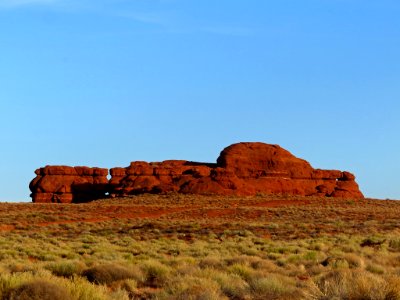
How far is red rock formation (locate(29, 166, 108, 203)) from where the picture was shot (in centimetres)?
8931

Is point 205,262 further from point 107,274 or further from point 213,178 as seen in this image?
point 213,178

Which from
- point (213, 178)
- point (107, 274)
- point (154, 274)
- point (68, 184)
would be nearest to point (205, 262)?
point (154, 274)

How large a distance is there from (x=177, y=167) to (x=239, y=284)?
7386 cm

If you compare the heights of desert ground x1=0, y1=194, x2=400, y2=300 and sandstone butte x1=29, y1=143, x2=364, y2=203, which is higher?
sandstone butte x1=29, y1=143, x2=364, y2=203

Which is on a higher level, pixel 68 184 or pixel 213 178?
pixel 213 178

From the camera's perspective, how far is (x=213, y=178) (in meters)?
76.1

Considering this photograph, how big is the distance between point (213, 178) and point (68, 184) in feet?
90.0

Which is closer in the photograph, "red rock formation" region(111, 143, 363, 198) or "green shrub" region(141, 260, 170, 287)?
"green shrub" region(141, 260, 170, 287)

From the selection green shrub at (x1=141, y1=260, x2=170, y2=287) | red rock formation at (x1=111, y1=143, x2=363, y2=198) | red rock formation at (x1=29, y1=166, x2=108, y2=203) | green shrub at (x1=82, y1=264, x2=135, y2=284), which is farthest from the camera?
red rock formation at (x1=29, y1=166, x2=108, y2=203)

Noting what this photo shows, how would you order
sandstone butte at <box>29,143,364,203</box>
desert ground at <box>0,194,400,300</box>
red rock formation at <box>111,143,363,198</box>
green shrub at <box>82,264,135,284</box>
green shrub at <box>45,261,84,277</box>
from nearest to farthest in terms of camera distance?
desert ground at <box>0,194,400,300</box>
green shrub at <box>82,264,135,284</box>
green shrub at <box>45,261,84,277</box>
red rock formation at <box>111,143,363,198</box>
sandstone butte at <box>29,143,364,203</box>

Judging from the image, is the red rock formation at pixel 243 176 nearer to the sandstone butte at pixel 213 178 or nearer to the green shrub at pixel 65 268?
the sandstone butte at pixel 213 178

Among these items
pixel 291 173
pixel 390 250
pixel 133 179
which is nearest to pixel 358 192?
pixel 291 173

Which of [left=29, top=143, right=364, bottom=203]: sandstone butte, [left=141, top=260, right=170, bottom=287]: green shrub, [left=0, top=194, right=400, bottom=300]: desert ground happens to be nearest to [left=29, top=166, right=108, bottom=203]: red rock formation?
[left=29, top=143, right=364, bottom=203]: sandstone butte

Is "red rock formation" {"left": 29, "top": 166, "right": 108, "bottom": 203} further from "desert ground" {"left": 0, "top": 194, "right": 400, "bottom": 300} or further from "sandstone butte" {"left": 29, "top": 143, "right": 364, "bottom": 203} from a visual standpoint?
"desert ground" {"left": 0, "top": 194, "right": 400, "bottom": 300}
